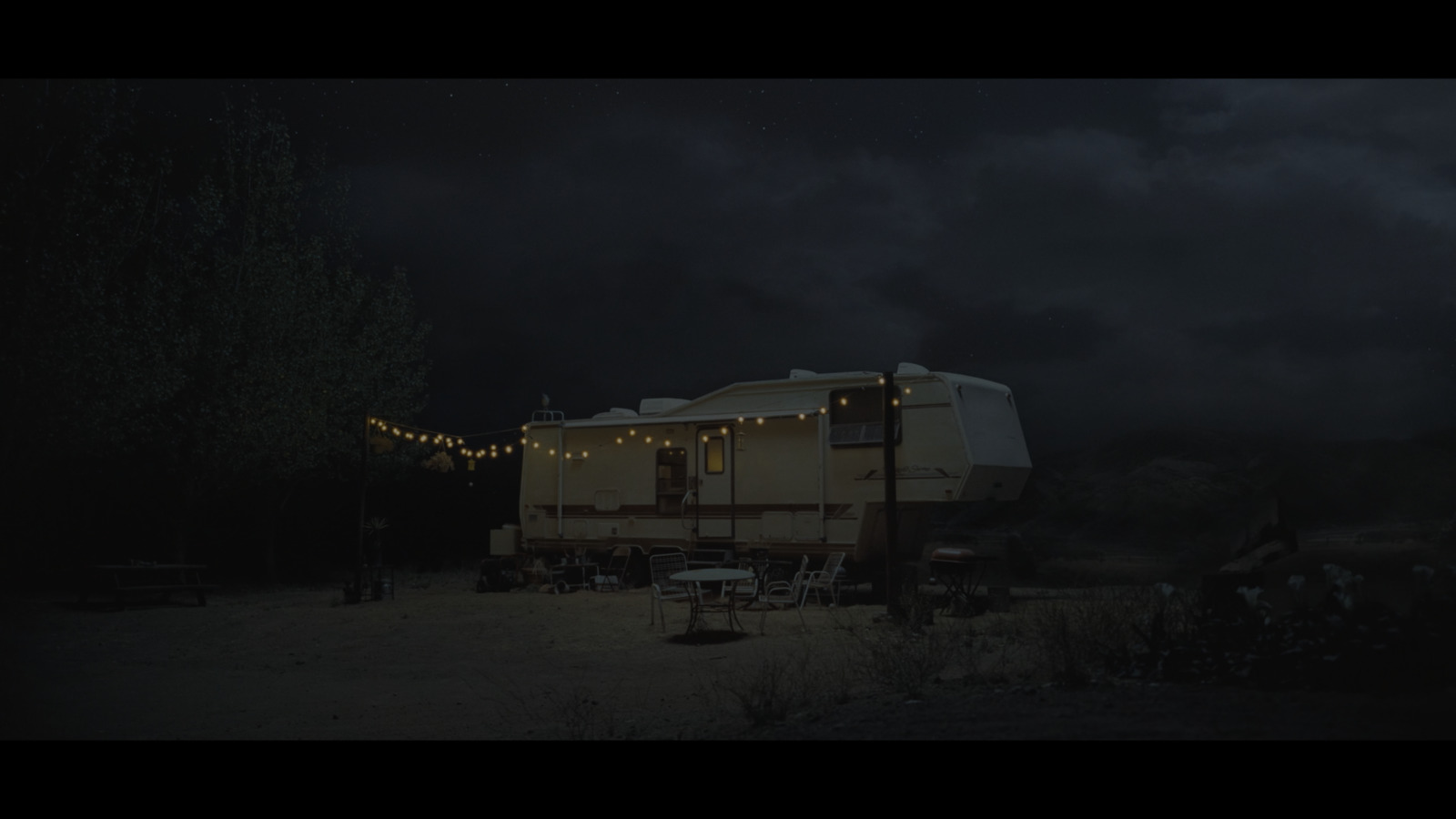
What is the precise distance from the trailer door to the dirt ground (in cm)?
209

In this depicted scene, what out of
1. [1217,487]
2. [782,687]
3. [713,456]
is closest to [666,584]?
[713,456]

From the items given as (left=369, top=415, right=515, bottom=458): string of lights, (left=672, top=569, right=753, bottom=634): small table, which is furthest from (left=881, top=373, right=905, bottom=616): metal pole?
(left=369, top=415, right=515, bottom=458): string of lights

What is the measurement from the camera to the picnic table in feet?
38.1

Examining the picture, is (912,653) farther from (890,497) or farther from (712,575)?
(890,497)

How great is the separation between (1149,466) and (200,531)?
23451 millimetres

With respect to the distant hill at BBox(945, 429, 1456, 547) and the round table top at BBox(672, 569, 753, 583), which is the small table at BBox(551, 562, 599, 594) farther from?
the distant hill at BBox(945, 429, 1456, 547)

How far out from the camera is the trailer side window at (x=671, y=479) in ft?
44.5

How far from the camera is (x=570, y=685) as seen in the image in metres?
6.51

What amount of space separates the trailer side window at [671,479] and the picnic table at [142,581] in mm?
6445

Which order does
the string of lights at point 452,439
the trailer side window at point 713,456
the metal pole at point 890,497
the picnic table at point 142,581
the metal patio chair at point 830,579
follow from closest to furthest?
the metal pole at point 890,497, the metal patio chair at point 830,579, the picnic table at point 142,581, the trailer side window at point 713,456, the string of lights at point 452,439

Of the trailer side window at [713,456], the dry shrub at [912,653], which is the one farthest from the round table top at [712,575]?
the trailer side window at [713,456]

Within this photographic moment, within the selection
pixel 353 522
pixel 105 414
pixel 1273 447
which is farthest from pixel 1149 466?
pixel 105 414

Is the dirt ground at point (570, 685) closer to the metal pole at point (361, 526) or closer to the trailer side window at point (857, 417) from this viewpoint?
the metal pole at point (361, 526)

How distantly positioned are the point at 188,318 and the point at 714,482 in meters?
8.77
